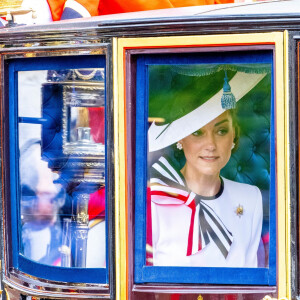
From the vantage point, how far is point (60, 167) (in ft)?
8.61

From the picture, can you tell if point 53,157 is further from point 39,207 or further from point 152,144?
point 152,144

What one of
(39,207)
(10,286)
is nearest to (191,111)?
(39,207)

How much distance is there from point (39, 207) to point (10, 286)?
0.37 m

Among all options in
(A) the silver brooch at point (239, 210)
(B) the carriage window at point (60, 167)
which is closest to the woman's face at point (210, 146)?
(A) the silver brooch at point (239, 210)

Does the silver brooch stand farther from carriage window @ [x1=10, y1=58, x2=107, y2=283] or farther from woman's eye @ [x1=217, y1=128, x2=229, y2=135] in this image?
carriage window @ [x1=10, y1=58, x2=107, y2=283]

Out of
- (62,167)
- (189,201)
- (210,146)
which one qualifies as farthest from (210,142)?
(62,167)

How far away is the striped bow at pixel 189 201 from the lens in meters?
2.46

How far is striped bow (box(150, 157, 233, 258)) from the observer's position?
246cm

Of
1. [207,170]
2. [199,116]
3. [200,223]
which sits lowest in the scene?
[200,223]

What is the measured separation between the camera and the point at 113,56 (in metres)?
2.45

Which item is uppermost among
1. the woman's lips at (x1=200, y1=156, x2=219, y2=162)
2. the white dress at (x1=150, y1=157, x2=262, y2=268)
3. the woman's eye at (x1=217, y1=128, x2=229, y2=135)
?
the woman's eye at (x1=217, y1=128, x2=229, y2=135)

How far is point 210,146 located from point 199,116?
0.12m

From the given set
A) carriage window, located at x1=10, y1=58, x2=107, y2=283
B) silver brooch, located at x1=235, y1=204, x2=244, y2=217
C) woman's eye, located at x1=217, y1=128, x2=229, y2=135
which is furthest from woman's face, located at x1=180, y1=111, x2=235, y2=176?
carriage window, located at x1=10, y1=58, x2=107, y2=283

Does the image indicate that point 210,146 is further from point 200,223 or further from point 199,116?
point 200,223
